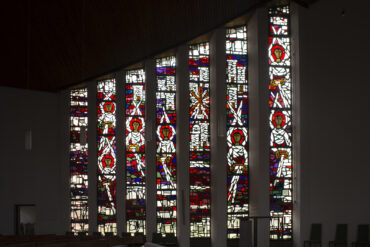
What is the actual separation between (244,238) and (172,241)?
416 centimetres

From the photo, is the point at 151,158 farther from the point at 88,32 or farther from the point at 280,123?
the point at 88,32

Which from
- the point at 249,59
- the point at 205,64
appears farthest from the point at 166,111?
the point at 249,59

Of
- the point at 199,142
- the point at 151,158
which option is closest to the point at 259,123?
the point at 199,142

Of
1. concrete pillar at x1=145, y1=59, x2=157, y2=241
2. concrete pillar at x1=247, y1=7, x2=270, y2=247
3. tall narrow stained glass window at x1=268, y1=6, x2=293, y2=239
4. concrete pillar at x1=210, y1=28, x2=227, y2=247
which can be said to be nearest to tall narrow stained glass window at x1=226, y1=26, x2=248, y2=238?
concrete pillar at x1=247, y1=7, x2=270, y2=247

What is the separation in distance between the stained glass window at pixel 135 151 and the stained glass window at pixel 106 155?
0.35 m

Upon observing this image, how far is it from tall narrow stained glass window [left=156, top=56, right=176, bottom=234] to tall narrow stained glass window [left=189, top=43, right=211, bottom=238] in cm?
44

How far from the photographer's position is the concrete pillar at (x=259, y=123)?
39.0ft

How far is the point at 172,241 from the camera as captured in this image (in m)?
11.8

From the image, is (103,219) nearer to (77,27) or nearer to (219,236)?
(219,236)

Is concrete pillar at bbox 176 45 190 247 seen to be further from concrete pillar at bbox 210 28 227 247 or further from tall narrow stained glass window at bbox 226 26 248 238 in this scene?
tall narrow stained glass window at bbox 226 26 248 238
